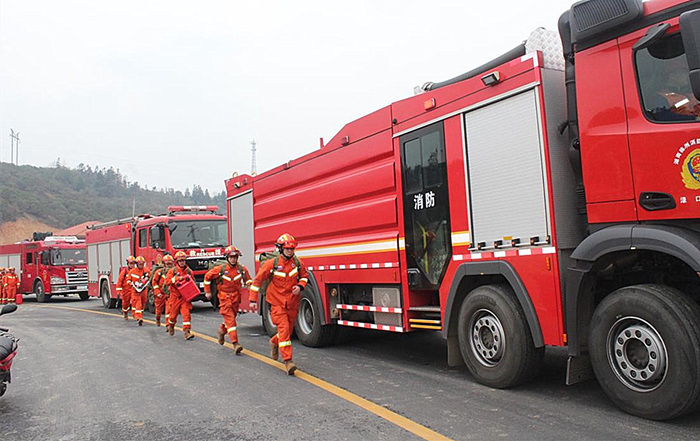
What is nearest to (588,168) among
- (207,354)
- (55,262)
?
(207,354)

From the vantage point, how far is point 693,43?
3705mm

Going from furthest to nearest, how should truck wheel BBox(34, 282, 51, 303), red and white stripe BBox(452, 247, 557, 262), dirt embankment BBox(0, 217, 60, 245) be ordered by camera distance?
dirt embankment BBox(0, 217, 60, 245), truck wheel BBox(34, 282, 51, 303), red and white stripe BBox(452, 247, 557, 262)

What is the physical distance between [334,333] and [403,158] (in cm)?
323

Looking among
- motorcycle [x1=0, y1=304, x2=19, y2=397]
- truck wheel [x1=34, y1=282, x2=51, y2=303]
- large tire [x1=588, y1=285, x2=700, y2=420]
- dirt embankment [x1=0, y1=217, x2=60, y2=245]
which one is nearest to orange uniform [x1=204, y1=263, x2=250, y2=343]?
motorcycle [x1=0, y1=304, x2=19, y2=397]

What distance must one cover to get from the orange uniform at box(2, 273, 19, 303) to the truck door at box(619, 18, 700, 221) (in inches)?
1039

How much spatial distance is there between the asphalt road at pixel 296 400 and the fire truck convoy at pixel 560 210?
0.37 meters

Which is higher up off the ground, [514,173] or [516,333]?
[514,173]

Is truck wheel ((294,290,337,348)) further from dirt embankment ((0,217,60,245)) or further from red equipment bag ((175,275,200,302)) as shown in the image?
dirt embankment ((0,217,60,245))

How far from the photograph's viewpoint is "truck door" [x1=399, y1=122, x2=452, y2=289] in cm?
607

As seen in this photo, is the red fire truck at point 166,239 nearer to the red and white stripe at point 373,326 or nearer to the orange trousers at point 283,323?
the red and white stripe at point 373,326

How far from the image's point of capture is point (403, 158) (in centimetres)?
669


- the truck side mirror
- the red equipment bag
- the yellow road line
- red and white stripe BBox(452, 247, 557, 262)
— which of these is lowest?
the yellow road line

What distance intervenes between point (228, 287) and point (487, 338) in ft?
16.0

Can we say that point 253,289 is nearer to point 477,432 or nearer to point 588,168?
point 477,432
